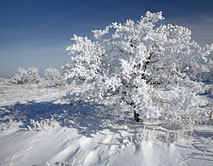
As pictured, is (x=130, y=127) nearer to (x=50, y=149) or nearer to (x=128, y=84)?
(x=128, y=84)

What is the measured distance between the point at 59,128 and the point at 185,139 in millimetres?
4526

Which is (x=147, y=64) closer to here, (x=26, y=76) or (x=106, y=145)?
(x=106, y=145)

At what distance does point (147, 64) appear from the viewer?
5703 mm

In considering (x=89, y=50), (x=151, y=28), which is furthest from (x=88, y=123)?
(x=151, y=28)

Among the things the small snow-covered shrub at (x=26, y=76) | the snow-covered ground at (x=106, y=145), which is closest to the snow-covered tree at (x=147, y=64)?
the snow-covered ground at (x=106, y=145)

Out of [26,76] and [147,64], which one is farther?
[26,76]

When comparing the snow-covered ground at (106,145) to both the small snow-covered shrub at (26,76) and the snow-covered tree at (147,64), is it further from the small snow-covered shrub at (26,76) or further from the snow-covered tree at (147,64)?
the small snow-covered shrub at (26,76)

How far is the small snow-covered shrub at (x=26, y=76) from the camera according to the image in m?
32.3

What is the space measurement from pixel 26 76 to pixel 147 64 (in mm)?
33176

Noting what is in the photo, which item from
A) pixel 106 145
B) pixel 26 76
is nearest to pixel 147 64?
pixel 106 145

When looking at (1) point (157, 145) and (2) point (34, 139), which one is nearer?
(1) point (157, 145)

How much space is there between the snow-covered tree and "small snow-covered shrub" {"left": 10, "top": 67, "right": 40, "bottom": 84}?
31.3 metres

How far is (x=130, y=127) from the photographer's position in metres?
5.72

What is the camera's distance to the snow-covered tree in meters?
4.75
